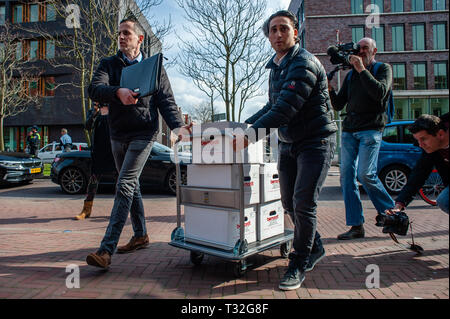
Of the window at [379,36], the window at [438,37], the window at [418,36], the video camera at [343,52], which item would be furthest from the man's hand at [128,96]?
the window at [438,37]

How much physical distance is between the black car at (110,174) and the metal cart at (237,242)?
16.7 feet

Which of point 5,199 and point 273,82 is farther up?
point 273,82

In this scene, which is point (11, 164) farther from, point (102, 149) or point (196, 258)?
point (196, 258)

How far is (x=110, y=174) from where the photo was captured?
27.1 ft

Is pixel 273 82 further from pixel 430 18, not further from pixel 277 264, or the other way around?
pixel 430 18

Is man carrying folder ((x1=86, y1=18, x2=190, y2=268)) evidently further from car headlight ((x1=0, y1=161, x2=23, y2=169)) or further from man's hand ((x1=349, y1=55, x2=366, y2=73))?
car headlight ((x1=0, y1=161, x2=23, y2=169))

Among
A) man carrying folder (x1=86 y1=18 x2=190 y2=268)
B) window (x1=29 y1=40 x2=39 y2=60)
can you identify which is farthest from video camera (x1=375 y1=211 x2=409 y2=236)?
window (x1=29 y1=40 x2=39 y2=60)

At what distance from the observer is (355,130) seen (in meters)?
3.82

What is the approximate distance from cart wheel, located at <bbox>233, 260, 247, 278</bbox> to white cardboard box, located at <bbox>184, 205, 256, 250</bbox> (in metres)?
0.14

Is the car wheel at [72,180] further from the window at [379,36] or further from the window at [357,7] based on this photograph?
the window at [357,7]

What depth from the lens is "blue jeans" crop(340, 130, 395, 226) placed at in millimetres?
3637

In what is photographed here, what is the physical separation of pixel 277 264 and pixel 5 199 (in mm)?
7359

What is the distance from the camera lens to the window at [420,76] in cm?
3325
